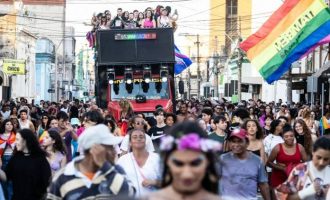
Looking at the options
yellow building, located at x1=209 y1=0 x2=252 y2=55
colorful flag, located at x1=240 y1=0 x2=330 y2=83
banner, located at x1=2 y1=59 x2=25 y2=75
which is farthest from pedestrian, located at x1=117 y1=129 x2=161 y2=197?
yellow building, located at x1=209 y1=0 x2=252 y2=55

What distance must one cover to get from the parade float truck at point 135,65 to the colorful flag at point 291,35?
2.92 meters

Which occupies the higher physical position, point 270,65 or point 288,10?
point 288,10

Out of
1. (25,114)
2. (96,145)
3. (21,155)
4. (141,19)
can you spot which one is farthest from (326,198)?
(141,19)

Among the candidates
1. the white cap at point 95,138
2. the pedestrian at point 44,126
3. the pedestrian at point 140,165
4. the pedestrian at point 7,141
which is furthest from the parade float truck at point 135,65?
the white cap at point 95,138

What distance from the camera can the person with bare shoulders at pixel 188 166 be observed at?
173 inches

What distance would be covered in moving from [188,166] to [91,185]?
1839mm

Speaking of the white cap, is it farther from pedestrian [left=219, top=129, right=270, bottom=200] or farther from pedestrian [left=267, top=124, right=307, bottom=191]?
pedestrian [left=267, top=124, right=307, bottom=191]

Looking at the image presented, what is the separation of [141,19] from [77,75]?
11266 cm

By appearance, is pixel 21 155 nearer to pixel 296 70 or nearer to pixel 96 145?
pixel 96 145

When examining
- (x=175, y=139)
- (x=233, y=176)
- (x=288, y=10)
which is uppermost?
(x=288, y=10)

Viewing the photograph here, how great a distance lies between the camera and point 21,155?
30.5 feet

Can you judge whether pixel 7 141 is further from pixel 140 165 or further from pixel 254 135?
pixel 140 165

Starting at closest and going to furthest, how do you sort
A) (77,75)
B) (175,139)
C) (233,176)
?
1. (175,139)
2. (233,176)
3. (77,75)

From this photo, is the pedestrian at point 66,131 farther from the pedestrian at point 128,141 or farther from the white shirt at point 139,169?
the white shirt at point 139,169
